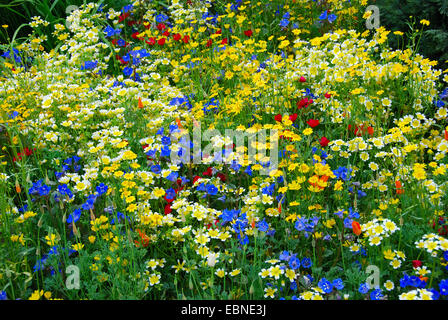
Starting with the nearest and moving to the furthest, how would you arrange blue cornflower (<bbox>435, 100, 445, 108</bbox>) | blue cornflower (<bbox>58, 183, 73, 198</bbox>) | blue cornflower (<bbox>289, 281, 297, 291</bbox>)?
blue cornflower (<bbox>289, 281, 297, 291</bbox>) → blue cornflower (<bbox>58, 183, 73, 198</bbox>) → blue cornflower (<bbox>435, 100, 445, 108</bbox>)

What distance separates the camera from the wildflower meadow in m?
2.13

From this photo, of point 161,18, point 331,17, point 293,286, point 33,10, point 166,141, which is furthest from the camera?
point 33,10

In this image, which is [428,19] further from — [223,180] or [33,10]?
[33,10]

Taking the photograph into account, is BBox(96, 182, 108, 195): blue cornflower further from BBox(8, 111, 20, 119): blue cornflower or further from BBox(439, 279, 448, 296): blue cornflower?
BBox(439, 279, 448, 296): blue cornflower

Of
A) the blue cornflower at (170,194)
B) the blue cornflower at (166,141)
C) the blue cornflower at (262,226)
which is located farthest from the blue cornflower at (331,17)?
the blue cornflower at (262,226)

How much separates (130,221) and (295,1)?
11.7ft

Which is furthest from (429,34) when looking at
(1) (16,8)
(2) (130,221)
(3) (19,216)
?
(1) (16,8)

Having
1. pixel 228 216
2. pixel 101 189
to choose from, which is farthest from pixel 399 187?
pixel 101 189

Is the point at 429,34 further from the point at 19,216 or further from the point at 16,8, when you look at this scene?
the point at 16,8

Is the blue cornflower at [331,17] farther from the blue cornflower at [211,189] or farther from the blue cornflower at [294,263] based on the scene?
the blue cornflower at [294,263]

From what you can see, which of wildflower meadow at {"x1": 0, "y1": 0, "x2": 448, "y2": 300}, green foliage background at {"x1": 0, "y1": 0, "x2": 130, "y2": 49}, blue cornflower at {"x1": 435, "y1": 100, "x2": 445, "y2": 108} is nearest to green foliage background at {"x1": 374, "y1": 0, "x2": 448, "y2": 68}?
wildflower meadow at {"x1": 0, "y1": 0, "x2": 448, "y2": 300}

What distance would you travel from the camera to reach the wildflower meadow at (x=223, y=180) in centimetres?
213

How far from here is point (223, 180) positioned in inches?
110

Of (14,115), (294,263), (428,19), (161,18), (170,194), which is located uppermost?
(161,18)
